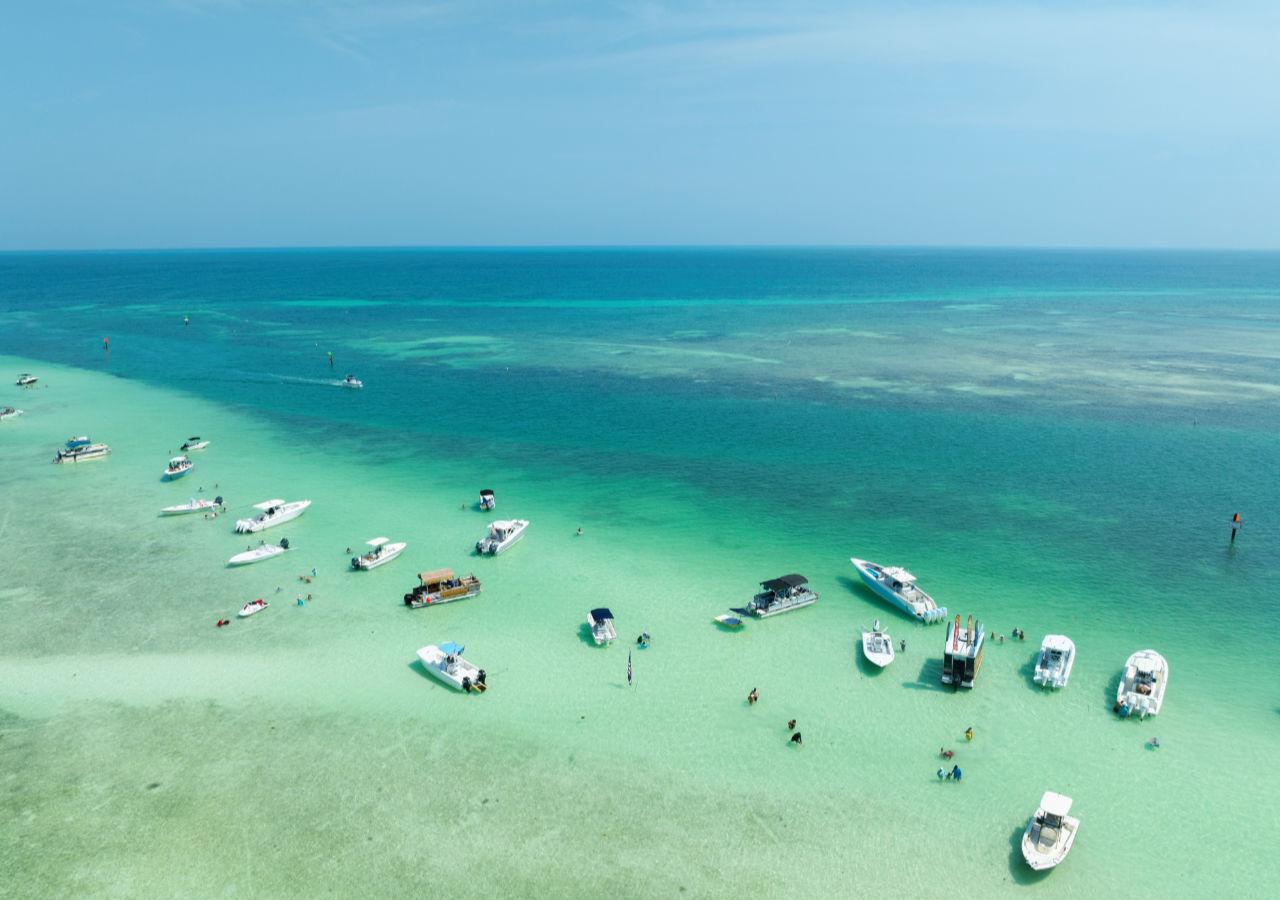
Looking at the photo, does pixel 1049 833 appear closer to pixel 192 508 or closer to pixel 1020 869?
pixel 1020 869

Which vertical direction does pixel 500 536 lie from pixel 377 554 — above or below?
above

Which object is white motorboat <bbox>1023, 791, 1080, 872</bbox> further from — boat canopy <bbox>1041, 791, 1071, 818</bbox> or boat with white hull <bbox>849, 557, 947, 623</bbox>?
boat with white hull <bbox>849, 557, 947, 623</bbox>

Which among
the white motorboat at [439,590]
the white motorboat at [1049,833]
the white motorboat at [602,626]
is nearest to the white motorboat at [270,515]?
the white motorboat at [439,590]

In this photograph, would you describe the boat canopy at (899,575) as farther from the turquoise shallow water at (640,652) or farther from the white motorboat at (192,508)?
the white motorboat at (192,508)

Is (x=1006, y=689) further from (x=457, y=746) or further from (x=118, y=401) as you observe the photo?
(x=118, y=401)

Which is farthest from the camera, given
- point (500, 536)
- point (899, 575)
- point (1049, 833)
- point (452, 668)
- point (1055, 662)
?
point (500, 536)

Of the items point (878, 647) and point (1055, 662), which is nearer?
point (1055, 662)

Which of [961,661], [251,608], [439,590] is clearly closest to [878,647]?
[961,661]
